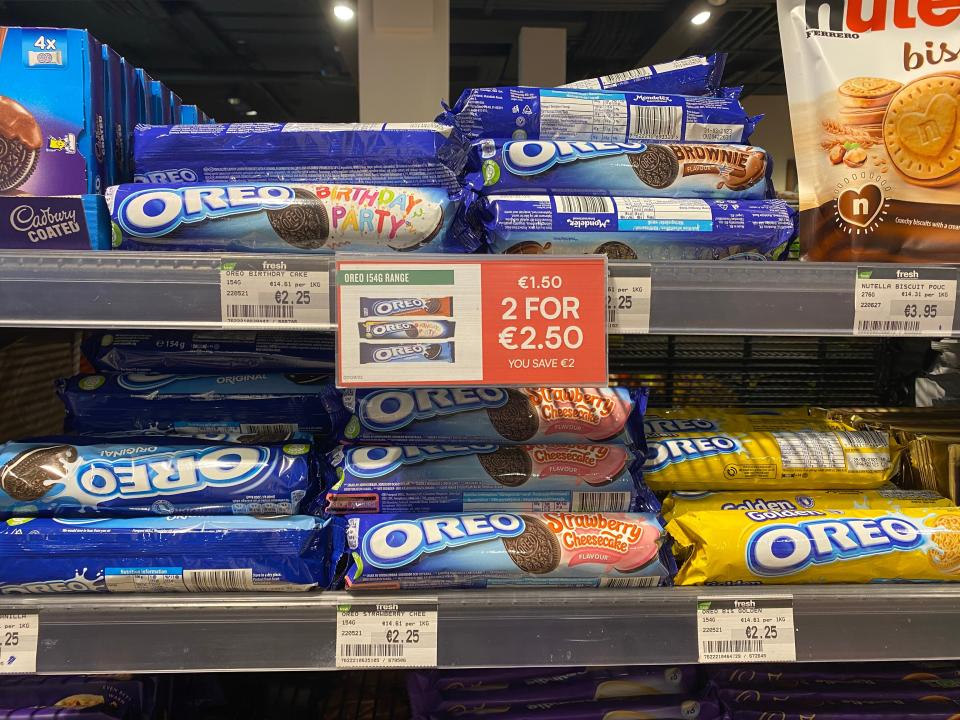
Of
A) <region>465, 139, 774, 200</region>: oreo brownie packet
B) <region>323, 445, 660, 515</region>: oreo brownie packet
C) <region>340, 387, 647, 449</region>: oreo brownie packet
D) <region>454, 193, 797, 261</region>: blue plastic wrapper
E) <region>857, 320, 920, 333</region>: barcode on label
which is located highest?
<region>465, 139, 774, 200</region>: oreo brownie packet

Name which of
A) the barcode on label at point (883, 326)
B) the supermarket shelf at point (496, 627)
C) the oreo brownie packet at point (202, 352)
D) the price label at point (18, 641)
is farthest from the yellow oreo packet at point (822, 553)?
the price label at point (18, 641)

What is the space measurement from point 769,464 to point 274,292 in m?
0.74

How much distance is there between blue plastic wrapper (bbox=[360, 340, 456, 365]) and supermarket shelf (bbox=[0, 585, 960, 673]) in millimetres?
290

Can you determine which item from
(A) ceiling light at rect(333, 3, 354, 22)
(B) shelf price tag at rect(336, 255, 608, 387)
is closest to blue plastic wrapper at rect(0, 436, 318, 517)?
(B) shelf price tag at rect(336, 255, 608, 387)

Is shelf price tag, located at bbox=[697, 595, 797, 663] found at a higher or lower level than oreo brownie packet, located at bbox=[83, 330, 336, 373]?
lower

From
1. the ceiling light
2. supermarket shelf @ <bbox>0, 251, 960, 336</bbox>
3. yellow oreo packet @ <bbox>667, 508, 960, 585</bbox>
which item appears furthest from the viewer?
the ceiling light

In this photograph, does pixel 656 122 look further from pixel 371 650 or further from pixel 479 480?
pixel 371 650

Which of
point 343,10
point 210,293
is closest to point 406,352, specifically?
point 210,293

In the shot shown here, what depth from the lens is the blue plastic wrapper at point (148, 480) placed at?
82 cm

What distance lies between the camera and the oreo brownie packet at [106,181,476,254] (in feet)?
2.59

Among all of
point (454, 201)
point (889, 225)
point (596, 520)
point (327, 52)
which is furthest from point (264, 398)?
point (327, 52)

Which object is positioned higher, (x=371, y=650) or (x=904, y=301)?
(x=904, y=301)

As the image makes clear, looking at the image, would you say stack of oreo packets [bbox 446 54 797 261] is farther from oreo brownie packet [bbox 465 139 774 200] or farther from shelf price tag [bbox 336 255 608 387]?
shelf price tag [bbox 336 255 608 387]

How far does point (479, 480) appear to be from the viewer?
0.88 meters
